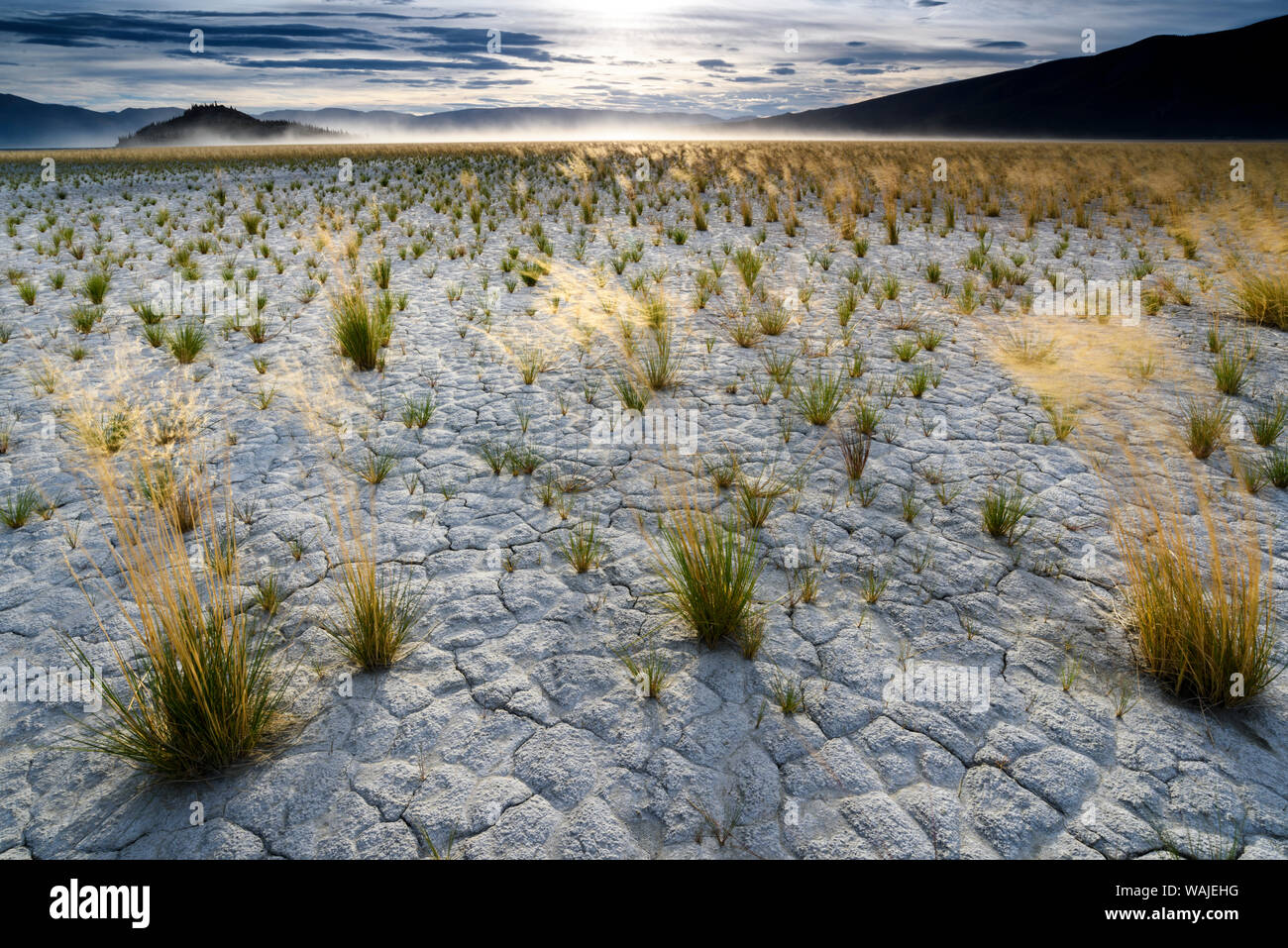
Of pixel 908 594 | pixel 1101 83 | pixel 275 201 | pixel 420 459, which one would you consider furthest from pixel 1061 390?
pixel 1101 83

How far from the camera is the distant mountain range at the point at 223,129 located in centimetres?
13750

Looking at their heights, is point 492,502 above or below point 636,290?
below

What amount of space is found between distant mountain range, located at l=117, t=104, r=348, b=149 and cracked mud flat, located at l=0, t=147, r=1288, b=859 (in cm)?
15788

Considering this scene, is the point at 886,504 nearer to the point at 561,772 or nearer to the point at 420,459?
the point at 561,772

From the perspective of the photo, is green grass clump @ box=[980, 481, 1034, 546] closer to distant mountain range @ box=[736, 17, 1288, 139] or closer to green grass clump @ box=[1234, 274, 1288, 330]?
green grass clump @ box=[1234, 274, 1288, 330]

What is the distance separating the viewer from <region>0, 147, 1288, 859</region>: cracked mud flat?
2.09 m

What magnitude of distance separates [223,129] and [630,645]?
187m

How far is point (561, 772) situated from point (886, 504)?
236 centimetres

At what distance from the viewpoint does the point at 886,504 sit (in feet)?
12.6
